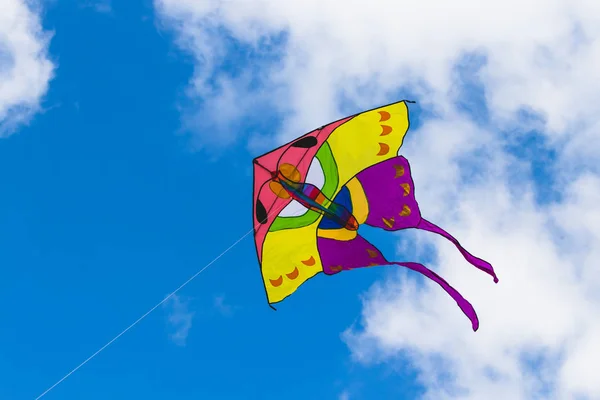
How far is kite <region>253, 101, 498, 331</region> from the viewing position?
41.4 ft

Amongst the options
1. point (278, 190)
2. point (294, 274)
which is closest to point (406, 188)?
point (278, 190)

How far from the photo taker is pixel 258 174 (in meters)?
12.4

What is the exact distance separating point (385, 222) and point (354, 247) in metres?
0.85

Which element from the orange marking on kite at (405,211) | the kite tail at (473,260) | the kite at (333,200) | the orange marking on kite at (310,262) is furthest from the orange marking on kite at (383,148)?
the orange marking on kite at (310,262)

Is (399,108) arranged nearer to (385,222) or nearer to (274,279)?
(385,222)

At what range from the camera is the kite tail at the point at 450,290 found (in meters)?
11.9

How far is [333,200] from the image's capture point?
1327 centimetres

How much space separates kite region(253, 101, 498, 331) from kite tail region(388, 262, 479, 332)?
3cm

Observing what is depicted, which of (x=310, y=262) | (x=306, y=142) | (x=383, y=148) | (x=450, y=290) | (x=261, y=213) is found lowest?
(x=450, y=290)

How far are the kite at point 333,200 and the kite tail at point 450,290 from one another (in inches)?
1.3

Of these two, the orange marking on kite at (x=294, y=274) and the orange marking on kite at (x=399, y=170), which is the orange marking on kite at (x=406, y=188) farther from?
the orange marking on kite at (x=294, y=274)

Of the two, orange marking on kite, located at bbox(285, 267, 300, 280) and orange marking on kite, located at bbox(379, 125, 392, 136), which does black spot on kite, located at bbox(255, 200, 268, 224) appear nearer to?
orange marking on kite, located at bbox(285, 267, 300, 280)

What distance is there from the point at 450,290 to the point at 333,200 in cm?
296

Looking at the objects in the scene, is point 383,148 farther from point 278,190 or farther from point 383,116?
point 278,190
